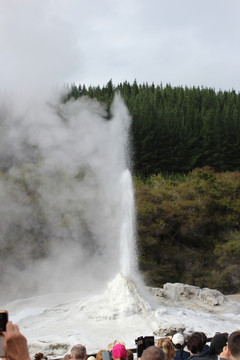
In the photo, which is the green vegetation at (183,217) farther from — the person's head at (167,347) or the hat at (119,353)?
the hat at (119,353)

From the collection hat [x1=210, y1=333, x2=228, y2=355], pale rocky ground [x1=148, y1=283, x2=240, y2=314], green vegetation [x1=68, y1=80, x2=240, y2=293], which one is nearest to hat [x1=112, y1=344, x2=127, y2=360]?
hat [x1=210, y1=333, x2=228, y2=355]

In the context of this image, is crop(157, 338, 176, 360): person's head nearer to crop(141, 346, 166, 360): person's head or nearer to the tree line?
crop(141, 346, 166, 360): person's head

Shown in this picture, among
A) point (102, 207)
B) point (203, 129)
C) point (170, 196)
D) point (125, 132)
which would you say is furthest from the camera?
point (203, 129)

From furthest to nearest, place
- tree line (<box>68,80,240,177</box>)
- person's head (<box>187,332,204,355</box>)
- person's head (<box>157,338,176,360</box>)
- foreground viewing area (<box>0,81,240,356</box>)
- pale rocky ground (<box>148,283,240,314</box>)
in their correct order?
tree line (<box>68,80,240,177</box>) → foreground viewing area (<box>0,81,240,356</box>) → pale rocky ground (<box>148,283,240,314</box>) → person's head (<box>157,338,176,360</box>) → person's head (<box>187,332,204,355</box>)

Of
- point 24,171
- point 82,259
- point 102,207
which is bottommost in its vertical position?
point 82,259

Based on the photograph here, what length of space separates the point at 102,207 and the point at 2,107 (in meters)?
5.03

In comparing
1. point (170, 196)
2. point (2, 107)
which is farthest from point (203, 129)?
point (2, 107)

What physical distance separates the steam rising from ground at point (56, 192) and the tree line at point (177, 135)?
5.93 meters

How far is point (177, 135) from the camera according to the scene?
25016 mm

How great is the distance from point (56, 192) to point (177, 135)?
10778 mm

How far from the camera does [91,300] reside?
9680mm

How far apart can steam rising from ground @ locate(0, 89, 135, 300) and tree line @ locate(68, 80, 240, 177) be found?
5932 mm

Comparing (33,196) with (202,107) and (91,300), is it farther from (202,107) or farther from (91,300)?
(202,107)

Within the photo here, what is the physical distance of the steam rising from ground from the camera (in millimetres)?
15055
